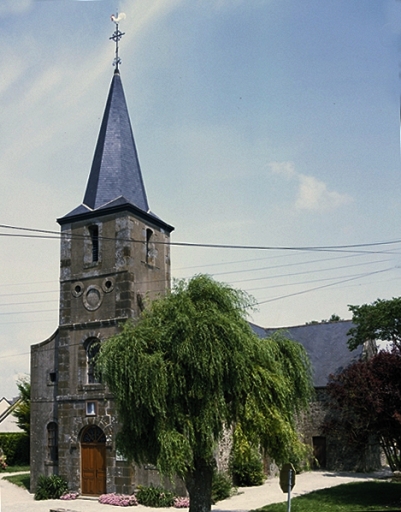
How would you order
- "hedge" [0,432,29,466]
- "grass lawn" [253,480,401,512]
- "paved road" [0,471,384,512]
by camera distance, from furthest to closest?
"hedge" [0,432,29,466] < "paved road" [0,471,384,512] < "grass lawn" [253,480,401,512]

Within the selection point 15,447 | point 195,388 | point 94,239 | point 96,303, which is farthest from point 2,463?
point 195,388

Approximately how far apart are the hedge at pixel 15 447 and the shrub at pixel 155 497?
1598cm

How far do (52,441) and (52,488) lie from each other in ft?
7.15

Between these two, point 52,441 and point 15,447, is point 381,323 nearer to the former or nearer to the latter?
point 52,441

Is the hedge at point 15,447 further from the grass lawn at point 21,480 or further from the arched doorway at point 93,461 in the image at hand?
the arched doorway at point 93,461

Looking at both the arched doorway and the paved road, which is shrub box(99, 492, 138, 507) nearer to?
the paved road

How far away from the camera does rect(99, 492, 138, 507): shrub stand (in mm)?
19875

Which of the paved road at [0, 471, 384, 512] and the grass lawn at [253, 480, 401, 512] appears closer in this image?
the grass lawn at [253, 480, 401, 512]

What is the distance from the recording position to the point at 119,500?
65.6 feet

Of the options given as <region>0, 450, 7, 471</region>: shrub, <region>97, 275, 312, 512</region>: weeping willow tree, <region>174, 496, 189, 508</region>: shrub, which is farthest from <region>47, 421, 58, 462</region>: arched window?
<region>97, 275, 312, 512</region>: weeping willow tree

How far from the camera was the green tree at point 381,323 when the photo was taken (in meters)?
28.0

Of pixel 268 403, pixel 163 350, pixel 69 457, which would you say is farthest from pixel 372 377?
pixel 69 457

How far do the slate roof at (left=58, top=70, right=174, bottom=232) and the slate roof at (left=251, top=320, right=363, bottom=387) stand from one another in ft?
32.2

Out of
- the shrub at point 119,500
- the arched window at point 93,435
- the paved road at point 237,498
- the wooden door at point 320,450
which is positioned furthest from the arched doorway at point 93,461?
the wooden door at point 320,450
